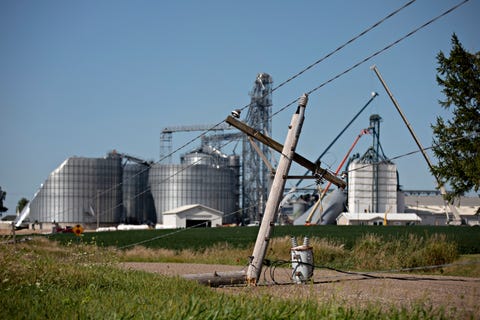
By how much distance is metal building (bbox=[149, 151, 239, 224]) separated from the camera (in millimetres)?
121625

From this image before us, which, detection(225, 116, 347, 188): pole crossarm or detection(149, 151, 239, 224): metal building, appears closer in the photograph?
detection(225, 116, 347, 188): pole crossarm

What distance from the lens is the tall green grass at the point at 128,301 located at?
7.54 m

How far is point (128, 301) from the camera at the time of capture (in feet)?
29.6

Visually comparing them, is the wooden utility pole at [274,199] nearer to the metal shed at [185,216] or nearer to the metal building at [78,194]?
the metal shed at [185,216]

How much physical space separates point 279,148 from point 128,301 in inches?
304

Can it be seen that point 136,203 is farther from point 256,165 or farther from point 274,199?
point 274,199

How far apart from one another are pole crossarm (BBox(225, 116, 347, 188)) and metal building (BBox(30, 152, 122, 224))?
10082 centimetres

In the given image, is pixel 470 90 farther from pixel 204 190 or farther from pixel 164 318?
pixel 204 190

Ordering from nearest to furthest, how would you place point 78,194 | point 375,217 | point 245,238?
point 245,238, point 375,217, point 78,194

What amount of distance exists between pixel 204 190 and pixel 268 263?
107386 mm

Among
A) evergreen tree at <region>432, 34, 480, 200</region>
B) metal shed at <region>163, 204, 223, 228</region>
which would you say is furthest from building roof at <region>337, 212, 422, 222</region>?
evergreen tree at <region>432, 34, 480, 200</region>

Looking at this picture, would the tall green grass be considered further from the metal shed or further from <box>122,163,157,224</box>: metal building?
<box>122,163,157,224</box>: metal building

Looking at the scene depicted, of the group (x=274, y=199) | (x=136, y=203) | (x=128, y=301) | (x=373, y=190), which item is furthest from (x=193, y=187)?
(x=128, y=301)

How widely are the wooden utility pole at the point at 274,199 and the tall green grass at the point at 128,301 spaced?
259 cm
